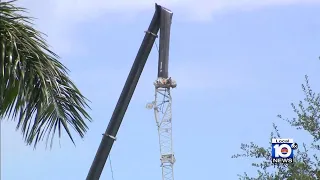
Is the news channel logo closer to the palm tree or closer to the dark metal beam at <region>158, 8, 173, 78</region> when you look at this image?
the dark metal beam at <region>158, 8, 173, 78</region>

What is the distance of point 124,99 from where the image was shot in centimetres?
1538

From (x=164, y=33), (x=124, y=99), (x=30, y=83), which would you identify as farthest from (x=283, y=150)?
(x=30, y=83)

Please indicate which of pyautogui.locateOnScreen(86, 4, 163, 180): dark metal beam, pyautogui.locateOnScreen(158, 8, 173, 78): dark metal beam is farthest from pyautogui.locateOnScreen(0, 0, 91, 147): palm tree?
pyautogui.locateOnScreen(158, 8, 173, 78): dark metal beam

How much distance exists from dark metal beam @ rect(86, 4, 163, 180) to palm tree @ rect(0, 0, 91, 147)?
6.83m

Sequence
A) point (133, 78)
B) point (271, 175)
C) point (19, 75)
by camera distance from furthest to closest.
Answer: point (133, 78) → point (271, 175) → point (19, 75)

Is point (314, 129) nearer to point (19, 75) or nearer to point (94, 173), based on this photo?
point (94, 173)

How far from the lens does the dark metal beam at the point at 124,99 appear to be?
47.8ft

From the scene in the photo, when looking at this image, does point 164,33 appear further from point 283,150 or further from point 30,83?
point 30,83

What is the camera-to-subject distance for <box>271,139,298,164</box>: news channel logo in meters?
13.8

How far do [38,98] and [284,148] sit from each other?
750 cm

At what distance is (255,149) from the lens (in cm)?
1441

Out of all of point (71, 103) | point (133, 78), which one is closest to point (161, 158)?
point (133, 78)

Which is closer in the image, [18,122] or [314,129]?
[18,122]

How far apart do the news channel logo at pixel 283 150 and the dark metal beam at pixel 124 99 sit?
10.6 ft
